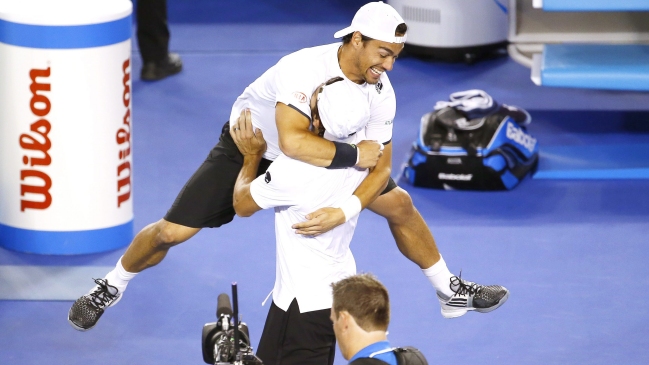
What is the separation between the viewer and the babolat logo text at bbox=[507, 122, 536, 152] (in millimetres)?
6609

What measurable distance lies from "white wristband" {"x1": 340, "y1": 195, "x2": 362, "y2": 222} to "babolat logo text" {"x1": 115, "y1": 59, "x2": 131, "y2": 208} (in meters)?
2.35

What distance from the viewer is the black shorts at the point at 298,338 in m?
3.47

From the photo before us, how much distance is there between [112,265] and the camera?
5551 millimetres

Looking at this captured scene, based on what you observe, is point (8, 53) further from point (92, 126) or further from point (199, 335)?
point (199, 335)

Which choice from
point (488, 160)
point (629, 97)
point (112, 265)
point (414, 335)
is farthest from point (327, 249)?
point (629, 97)

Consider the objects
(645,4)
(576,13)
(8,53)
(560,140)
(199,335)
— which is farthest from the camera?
(576,13)

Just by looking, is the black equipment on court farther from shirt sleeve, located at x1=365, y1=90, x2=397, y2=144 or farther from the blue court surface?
the blue court surface

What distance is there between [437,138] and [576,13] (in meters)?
2.82

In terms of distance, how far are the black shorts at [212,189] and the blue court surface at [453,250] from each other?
678 millimetres

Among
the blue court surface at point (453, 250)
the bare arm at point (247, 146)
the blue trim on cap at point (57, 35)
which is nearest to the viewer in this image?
the bare arm at point (247, 146)

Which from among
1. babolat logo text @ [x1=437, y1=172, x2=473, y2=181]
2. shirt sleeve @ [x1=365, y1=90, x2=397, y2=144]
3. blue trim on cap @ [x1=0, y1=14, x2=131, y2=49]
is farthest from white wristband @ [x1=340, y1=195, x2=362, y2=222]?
babolat logo text @ [x1=437, y1=172, x2=473, y2=181]

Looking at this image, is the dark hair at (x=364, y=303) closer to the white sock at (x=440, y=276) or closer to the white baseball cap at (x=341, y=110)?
the white baseball cap at (x=341, y=110)

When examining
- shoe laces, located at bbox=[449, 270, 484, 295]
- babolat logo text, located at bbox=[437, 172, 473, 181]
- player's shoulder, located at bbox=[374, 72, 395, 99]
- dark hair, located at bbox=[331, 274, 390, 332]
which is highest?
player's shoulder, located at bbox=[374, 72, 395, 99]

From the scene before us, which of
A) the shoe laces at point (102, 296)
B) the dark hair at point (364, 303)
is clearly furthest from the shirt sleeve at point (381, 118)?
the shoe laces at point (102, 296)
